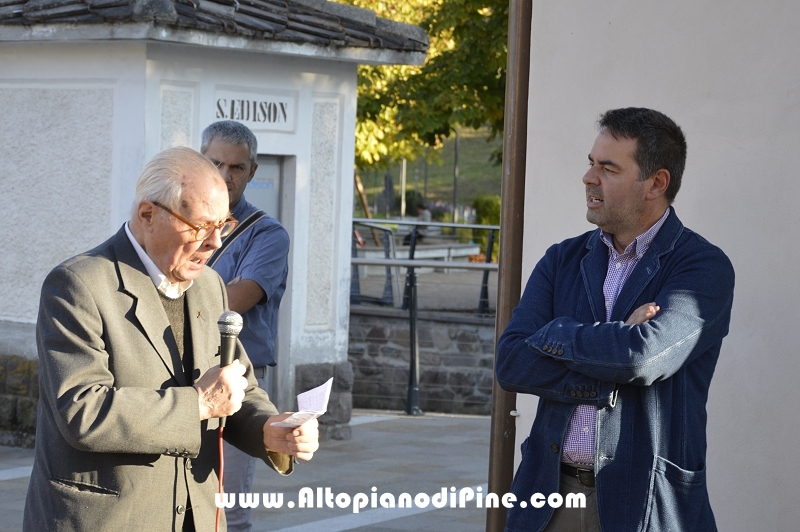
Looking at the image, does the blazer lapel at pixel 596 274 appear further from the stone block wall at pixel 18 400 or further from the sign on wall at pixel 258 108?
the stone block wall at pixel 18 400

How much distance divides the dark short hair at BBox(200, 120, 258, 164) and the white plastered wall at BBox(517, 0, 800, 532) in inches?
58.9

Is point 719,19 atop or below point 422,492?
atop

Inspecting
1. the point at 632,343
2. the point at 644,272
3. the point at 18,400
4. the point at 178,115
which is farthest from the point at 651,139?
the point at 18,400

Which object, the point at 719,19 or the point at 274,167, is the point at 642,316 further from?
Result: the point at 274,167

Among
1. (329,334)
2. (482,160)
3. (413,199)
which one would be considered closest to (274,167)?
(329,334)

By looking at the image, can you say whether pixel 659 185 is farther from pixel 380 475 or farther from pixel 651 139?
pixel 380 475

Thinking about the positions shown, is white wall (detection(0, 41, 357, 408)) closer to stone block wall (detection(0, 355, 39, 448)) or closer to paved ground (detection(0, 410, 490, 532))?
stone block wall (detection(0, 355, 39, 448))

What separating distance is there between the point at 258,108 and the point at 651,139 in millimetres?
6272

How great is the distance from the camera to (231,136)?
4.95m

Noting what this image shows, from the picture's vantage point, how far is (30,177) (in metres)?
9.30

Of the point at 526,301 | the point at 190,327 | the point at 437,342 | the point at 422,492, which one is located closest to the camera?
the point at 190,327

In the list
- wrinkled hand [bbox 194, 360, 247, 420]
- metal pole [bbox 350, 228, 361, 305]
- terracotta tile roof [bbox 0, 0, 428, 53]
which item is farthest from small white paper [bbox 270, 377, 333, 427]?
metal pole [bbox 350, 228, 361, 305]

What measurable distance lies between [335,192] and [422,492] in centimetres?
300

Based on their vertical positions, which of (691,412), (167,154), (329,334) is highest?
(167,154)
